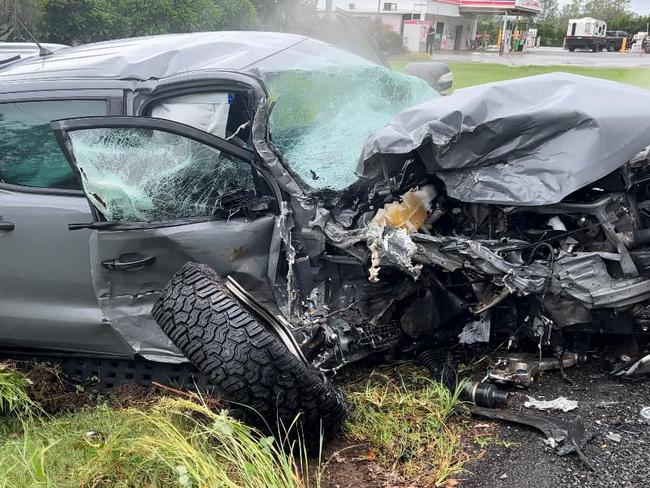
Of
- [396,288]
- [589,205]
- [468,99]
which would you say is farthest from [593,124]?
[396,288]

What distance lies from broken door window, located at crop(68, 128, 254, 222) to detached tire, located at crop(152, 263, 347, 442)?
1.52 ft

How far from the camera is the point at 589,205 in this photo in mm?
2740

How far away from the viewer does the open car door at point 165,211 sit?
2.88 m

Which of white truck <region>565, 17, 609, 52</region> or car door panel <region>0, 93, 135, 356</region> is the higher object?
white truck <region>565, 17, 609, 52</region>

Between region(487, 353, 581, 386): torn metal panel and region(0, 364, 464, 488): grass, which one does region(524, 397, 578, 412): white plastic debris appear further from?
region(0, 364, 464, 488): grass

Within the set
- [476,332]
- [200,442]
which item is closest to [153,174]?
[200,442]

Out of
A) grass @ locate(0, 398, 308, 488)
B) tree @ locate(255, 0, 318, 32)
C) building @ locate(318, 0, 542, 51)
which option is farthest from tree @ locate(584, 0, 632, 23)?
grass @ locate(0, 398, 308, 488)

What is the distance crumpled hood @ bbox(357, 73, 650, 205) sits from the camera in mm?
2695

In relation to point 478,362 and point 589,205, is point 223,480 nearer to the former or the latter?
point 478,362

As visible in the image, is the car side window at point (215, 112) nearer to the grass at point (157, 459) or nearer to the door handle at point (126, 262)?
the door handle at point (126, 262)

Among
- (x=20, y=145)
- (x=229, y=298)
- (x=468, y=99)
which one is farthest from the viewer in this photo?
(x=20, y=145)

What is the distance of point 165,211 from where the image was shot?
3.01 meters

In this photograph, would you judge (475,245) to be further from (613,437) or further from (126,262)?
(126,262)

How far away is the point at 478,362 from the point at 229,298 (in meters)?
1.37
